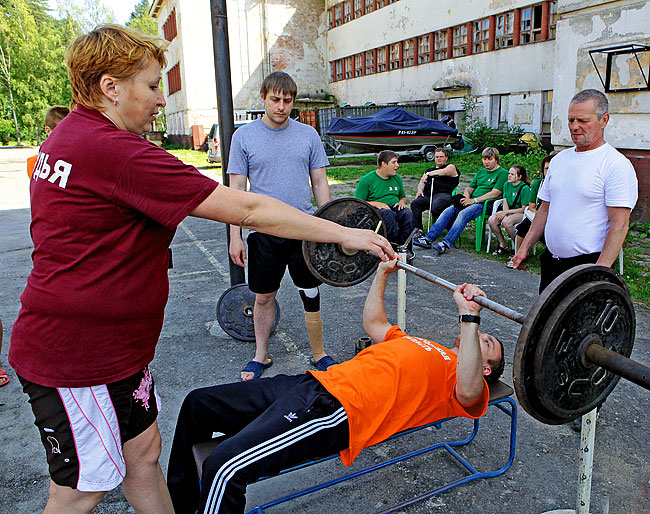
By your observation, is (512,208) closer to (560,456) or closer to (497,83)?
(560,456)

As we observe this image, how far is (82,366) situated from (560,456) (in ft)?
8.17

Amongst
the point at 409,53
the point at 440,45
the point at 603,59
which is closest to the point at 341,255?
the point at 603,59

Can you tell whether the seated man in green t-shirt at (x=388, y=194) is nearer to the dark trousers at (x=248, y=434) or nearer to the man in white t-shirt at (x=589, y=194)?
the man in white t-shirt at (x=589, y=194)

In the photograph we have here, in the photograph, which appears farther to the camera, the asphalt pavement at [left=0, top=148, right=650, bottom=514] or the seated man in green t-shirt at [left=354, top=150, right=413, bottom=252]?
the seated man in green t-shirt at [left=354, top=150, right=413, bottom=252]

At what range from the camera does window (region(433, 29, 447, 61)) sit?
22.5m

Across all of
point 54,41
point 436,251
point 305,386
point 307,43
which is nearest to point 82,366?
point 305,386

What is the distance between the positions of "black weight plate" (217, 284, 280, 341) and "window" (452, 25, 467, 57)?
20.1 meters

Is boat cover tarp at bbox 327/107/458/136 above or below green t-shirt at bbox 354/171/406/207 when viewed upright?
above

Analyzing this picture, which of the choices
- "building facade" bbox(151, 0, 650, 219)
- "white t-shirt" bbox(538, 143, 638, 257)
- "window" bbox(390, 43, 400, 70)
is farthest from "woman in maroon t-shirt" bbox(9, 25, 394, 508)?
"window" bbox(390, 43, 400, 70)

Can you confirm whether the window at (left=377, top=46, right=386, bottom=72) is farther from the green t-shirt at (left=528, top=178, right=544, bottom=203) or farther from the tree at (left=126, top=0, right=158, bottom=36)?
the tree at (left=126, top=0, right=158, bottom=36)

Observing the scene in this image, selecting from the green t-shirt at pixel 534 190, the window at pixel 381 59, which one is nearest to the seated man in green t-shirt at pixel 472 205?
the green t-shirt at pixel 534 190

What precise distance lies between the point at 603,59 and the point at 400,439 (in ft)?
25.4

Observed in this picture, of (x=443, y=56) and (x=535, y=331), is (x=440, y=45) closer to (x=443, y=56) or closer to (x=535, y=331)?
(x=443, y=56)

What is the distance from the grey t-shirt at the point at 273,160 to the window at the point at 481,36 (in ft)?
63.6
